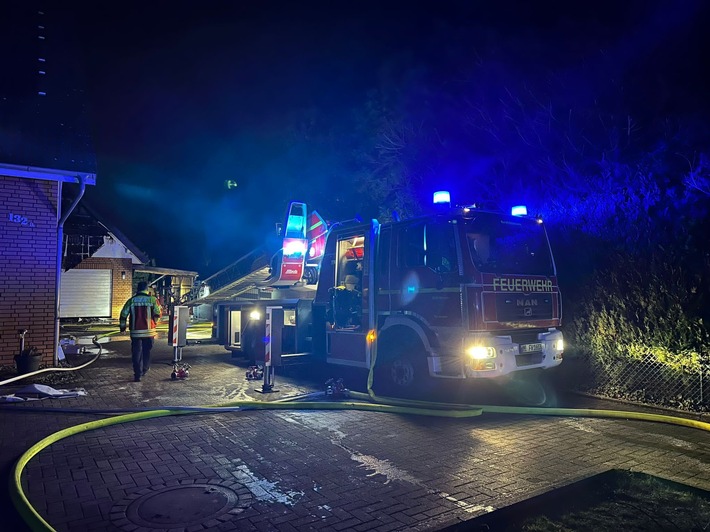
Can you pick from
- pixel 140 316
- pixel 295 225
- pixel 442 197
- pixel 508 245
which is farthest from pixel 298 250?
pixel 508 245

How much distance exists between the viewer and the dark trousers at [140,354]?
8367 mm

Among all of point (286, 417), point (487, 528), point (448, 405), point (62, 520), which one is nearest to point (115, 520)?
point (62, 520)

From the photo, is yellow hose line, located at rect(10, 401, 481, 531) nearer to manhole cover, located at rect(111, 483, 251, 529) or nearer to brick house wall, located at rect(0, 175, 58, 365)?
manhole cover, located at rect(111, 483, 251, 529)

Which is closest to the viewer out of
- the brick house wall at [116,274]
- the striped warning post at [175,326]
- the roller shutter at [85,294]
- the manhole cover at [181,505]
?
the manhole cover at [181,505]

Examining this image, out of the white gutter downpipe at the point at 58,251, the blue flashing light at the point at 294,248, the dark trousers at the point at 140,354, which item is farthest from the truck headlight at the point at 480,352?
the white gutter downpipe at the point at 58,251

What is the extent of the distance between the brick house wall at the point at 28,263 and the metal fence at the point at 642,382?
899cm

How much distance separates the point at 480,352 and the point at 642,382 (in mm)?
2493

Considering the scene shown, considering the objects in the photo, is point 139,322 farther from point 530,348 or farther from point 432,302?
point 530,348

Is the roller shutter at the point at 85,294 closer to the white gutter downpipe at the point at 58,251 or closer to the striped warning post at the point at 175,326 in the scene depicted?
the white gutter downpipe at the point at 58,251

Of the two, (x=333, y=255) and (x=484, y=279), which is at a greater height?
(x=333, y=255)

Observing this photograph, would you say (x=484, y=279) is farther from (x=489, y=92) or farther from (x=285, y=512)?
(x=489, y=92)

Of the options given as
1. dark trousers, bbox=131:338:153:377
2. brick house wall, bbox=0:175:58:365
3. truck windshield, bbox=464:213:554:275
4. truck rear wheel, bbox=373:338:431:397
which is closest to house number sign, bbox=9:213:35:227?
brick house wall, bbox=0:175:58:365

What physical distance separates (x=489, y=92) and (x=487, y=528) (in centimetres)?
991

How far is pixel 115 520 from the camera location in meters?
3.31
